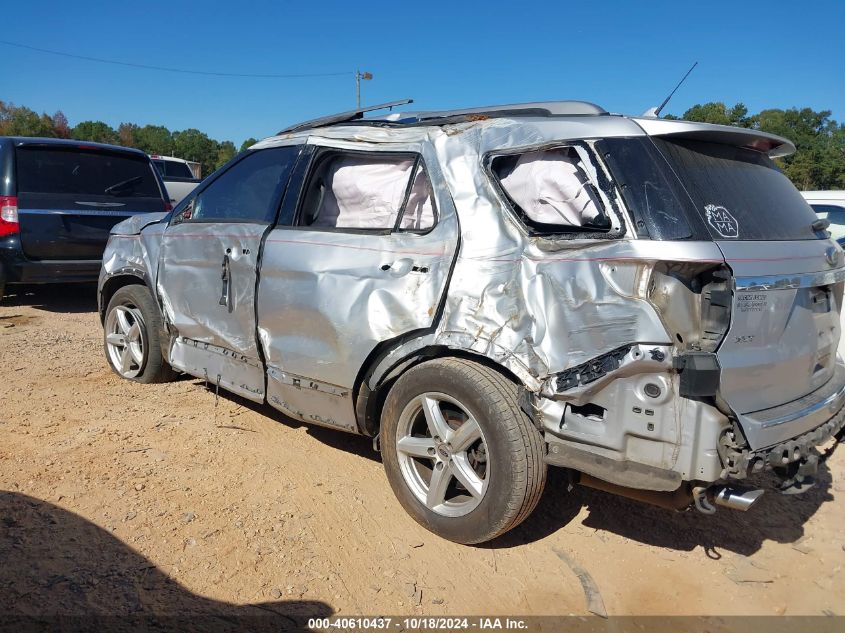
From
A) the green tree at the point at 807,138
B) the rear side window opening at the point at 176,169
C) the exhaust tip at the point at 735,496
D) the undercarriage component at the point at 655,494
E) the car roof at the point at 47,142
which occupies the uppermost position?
the green tree at the point at 807,138

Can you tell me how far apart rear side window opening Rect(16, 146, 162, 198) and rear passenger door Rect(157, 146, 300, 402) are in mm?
3694

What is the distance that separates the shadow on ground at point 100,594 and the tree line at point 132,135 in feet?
177

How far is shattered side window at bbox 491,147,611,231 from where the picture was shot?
277cm

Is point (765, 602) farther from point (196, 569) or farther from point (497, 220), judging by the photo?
point (196, 569)

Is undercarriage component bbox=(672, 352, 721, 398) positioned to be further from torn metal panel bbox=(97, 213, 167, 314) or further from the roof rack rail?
torn metal panel bbox=(97, 213, 167, 314)

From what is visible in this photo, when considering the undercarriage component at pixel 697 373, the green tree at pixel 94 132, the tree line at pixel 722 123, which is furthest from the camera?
the green tree at pixel 94 132

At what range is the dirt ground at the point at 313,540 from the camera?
2713mm

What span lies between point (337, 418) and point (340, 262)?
0.83 metres

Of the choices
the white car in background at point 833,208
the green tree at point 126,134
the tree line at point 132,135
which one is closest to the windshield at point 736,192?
the white car in background at point 833,208

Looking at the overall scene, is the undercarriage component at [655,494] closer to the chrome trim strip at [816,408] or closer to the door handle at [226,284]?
the chrome trim strip at [816,408]

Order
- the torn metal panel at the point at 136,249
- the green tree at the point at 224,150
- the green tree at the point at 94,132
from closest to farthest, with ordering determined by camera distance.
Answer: the torn metal panel at the point at 136,249 → the green tree at the point at 94,132 → the green tree at the point at 224,150

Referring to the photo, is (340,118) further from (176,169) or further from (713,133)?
(176,169)

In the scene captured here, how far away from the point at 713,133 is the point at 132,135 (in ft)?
276

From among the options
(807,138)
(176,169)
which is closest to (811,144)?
(807,138)
